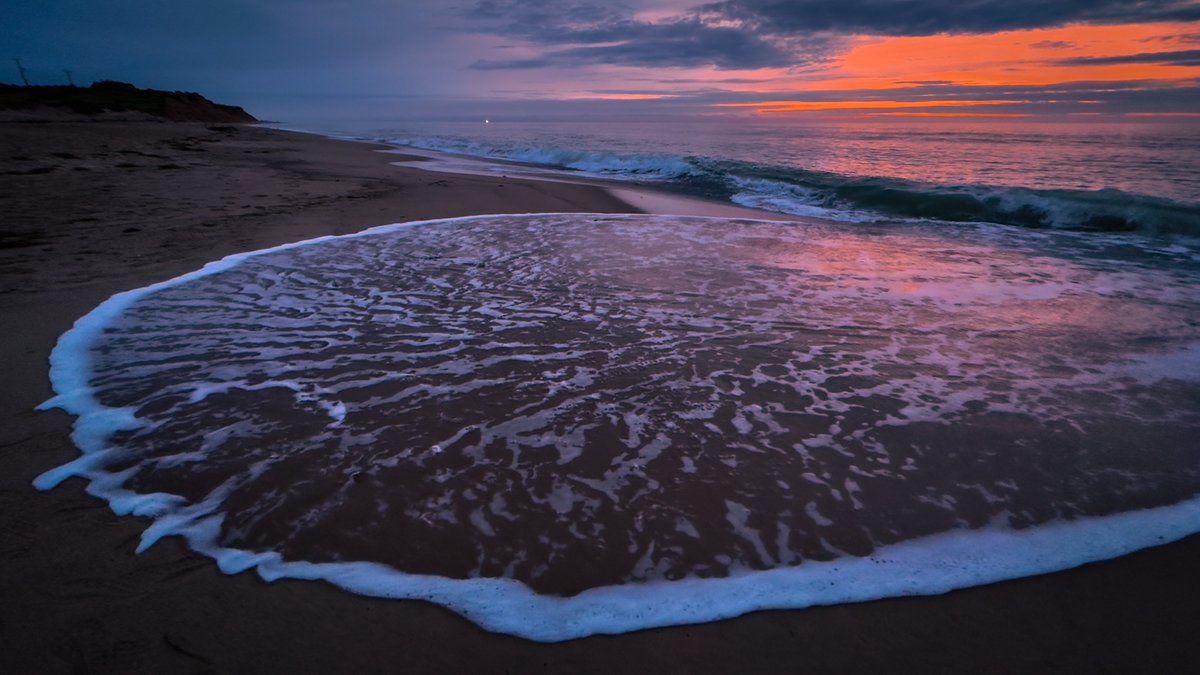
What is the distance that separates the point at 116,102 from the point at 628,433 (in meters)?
55.4

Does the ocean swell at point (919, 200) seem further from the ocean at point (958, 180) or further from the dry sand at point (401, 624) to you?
the dry sand at point (401, 624)

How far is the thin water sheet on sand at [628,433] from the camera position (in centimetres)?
250

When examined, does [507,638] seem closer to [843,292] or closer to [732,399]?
[732,399]

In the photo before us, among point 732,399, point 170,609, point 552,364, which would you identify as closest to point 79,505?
point 170,609

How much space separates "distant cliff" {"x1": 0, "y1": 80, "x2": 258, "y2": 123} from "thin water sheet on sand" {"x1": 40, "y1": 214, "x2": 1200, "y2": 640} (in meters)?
45.3

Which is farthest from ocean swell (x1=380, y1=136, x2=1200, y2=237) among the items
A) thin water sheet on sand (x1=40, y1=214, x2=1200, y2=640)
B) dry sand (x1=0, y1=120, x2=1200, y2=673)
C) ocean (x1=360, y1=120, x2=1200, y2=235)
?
dry sand (x1=0, y1=120, x2=1200, y2=673)


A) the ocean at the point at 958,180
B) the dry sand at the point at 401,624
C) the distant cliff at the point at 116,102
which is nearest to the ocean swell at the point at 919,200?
the ocean at the point at 958,180

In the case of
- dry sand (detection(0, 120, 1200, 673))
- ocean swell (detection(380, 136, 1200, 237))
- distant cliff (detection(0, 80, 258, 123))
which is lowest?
dry sand (detection(0, 120, 1200, 673))

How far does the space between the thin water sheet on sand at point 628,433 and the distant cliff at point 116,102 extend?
4529 cm

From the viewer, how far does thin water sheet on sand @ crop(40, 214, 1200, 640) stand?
2.50 metres

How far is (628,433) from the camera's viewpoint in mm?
3475

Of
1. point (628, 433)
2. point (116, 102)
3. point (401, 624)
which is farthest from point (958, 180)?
point (116, 102)

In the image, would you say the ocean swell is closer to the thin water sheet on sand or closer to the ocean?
the ocean

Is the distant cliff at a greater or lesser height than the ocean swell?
greater
